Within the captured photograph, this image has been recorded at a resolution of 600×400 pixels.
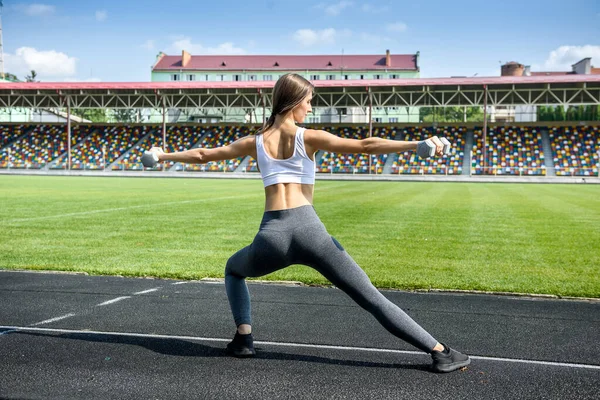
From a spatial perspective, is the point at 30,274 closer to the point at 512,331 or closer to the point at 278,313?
the point at 278,313

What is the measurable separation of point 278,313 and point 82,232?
7.61 m

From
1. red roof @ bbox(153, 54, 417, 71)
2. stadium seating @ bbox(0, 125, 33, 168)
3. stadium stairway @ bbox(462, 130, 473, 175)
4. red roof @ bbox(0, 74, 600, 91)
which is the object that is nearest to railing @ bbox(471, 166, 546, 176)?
stadium stairway @ bbox(462, 130, 473, 175)

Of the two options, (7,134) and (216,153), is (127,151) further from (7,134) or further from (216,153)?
(216,153)

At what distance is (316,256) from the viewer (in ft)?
12.9

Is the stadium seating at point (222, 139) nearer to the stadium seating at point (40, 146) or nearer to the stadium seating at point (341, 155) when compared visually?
the stadium seating at point (341, 155)

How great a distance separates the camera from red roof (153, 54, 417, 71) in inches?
3903

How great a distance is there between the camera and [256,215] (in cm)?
1605

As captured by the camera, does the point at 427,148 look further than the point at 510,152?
No

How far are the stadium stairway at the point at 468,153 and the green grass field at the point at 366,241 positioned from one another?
28742mm

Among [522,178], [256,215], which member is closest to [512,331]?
[256,215]

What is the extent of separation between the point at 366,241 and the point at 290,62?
93856 mm

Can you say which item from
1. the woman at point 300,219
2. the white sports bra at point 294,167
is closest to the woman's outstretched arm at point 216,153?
the woman at point 300,219

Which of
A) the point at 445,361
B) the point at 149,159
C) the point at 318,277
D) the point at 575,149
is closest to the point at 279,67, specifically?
the point at 575,149

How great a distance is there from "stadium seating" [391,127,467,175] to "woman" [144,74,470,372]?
4089cm
